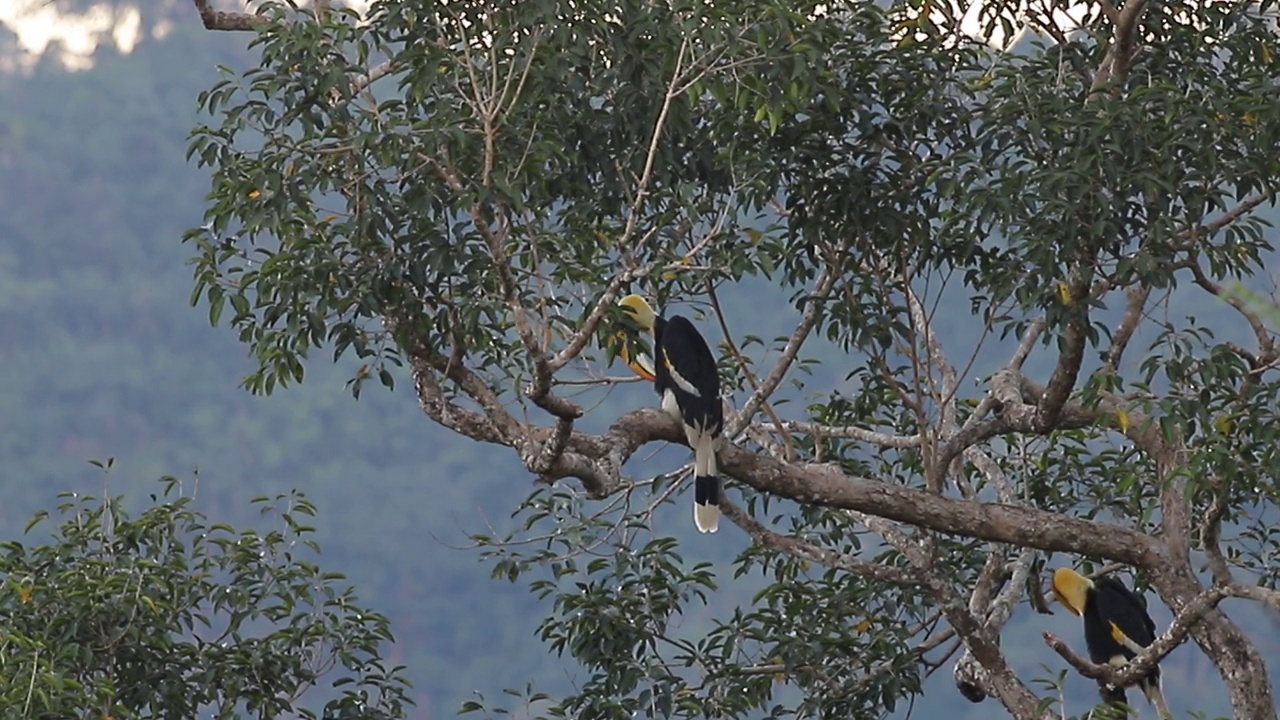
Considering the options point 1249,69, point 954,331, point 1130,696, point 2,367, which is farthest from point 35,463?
point 1249,69

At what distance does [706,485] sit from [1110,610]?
62.0 inches

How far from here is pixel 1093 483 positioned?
5.72 m

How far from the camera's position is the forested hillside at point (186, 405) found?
58.4 ft

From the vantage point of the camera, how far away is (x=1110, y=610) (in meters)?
5.78

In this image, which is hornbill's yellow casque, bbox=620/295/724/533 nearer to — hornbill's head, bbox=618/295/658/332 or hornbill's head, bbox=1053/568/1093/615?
hornbill's head, bbox=618/295/658/332

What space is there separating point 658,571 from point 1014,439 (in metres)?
1.33

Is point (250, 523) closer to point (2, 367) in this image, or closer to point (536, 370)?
point (2, 367)

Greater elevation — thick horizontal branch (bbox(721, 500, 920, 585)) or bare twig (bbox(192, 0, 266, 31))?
bare twig (bbox(192, 0, 266, 31))

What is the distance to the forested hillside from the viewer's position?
17.8 meters

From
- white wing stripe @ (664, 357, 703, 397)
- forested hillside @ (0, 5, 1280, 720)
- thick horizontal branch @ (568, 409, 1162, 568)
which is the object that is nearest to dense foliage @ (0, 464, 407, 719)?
thick horizontal branch @ (568, 409, 1162, 568)

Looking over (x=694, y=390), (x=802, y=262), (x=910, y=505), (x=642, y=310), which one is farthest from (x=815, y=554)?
(x=642, y=310)

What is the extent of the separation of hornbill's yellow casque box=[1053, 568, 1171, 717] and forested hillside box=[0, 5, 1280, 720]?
28.0 ft

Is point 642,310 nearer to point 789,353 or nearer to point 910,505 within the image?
point 789,353

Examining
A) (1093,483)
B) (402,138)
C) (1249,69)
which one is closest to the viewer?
(402,138)
